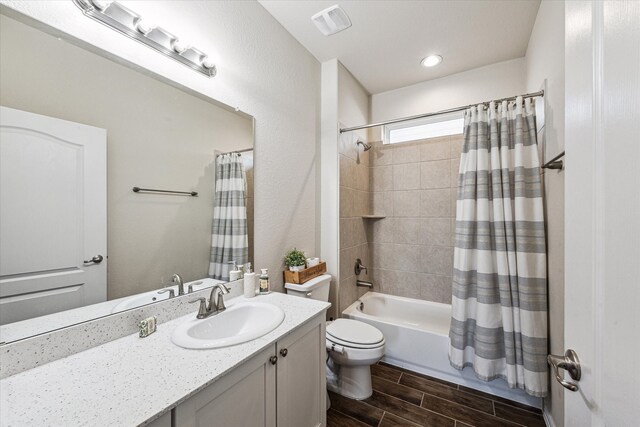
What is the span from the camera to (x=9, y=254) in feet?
2.60

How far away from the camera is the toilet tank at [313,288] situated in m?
1.83

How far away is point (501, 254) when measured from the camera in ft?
5.49

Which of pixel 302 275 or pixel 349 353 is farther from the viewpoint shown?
pixel 302 275

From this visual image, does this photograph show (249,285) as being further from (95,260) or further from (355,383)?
(355,383)

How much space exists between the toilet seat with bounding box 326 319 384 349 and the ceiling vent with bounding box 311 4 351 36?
2.29 metres

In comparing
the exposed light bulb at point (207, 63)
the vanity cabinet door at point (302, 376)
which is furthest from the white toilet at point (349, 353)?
the exposed light bulb at point (207, 63)

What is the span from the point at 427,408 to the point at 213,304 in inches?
62.9

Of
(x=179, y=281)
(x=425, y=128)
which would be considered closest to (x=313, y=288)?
(x=179, y=281)

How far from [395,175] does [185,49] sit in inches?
87.6

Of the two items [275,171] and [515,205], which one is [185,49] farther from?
[515,205]

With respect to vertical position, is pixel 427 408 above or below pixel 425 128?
below

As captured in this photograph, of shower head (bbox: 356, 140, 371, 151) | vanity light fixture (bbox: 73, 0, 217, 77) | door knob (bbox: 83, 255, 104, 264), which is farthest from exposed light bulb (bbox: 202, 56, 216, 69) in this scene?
shower head (bbox: 356, 140, 371, 151)

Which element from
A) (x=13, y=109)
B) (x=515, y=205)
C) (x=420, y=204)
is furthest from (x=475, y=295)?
(x=13, y=109)

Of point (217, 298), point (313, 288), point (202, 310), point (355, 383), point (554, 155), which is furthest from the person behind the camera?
point (313, 288)
